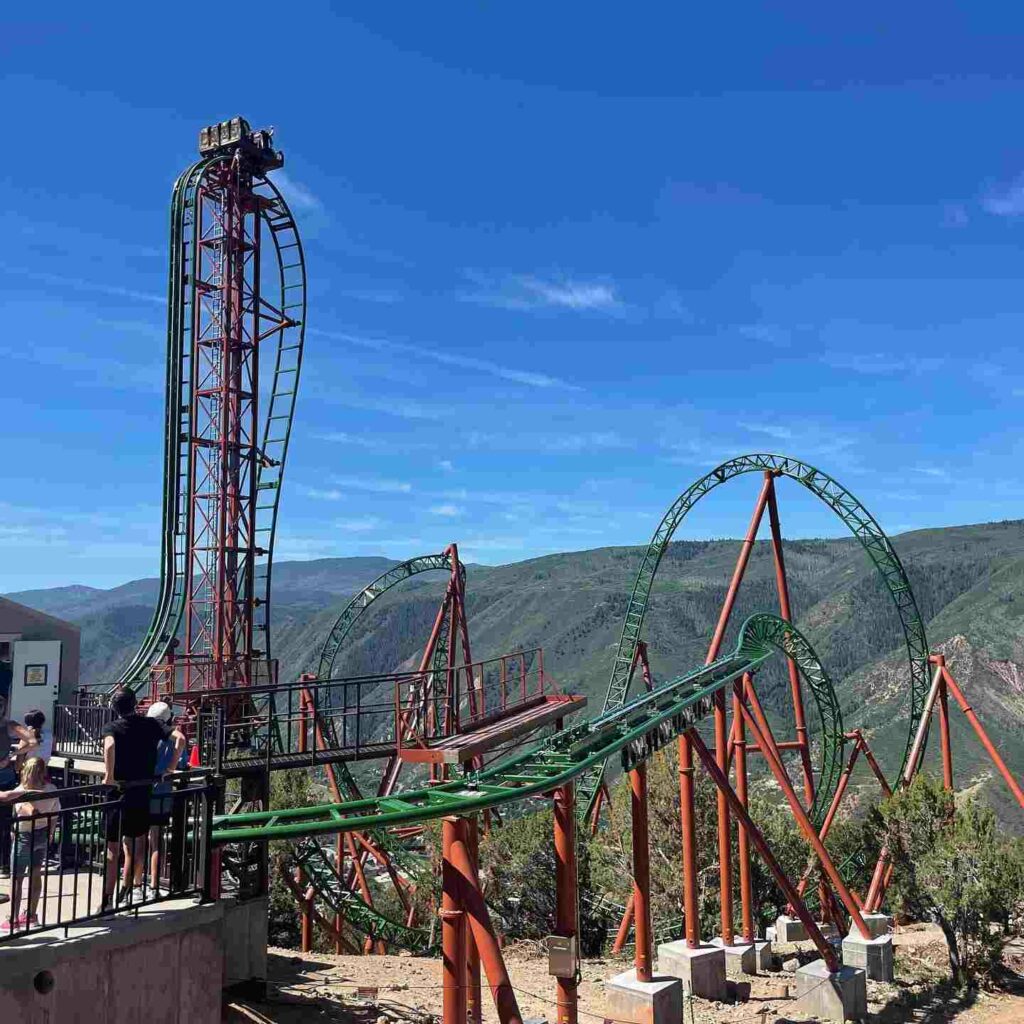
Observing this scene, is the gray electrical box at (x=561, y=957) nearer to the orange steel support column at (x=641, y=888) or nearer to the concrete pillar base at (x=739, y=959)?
the orange steel support column at (x=641, y=888)

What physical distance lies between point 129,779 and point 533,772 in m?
4.43

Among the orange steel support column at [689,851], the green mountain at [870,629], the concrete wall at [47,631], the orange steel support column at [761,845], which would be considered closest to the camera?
the orange steel support column at [761,845]

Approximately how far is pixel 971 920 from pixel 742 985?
4.78 metres

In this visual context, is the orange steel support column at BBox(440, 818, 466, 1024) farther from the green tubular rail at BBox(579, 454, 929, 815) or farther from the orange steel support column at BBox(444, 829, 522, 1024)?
the green tubular rail at BBox(579, 454, 929, 815)

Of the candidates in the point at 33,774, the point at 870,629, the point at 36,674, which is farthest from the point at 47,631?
the point at 870,629

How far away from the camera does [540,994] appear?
1284 cm

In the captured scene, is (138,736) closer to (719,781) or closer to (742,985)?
(719,781)

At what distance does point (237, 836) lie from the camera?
26.0 feet

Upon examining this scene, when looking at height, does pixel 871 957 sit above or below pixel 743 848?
below

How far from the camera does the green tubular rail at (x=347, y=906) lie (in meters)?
19.2

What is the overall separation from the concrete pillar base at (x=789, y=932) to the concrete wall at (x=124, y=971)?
1452 centimetres

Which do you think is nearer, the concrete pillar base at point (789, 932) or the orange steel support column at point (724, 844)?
the orange steel support column at point (724, 844)

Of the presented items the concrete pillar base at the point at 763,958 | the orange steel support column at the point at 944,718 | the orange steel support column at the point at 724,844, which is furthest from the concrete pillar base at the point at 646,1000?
the orange steel support column at the point at 944,718

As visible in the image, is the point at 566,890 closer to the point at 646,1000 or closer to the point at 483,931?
the point at 483,931
